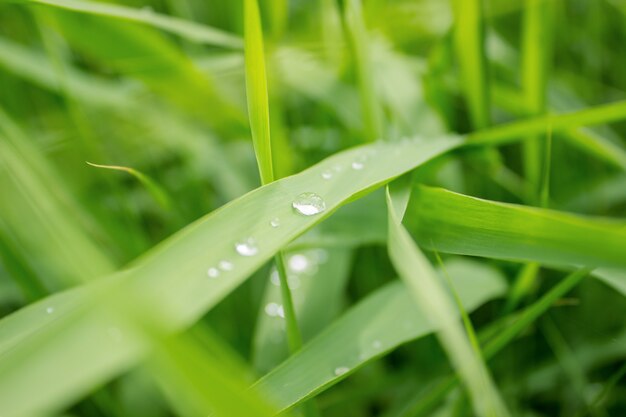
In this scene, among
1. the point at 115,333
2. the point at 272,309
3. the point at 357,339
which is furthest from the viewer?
the point at 272,309

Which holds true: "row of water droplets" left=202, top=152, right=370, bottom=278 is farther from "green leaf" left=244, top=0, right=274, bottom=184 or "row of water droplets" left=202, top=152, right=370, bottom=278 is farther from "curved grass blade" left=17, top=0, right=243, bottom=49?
"curved grass blade" left=17, top=0, right=243, bottom=49

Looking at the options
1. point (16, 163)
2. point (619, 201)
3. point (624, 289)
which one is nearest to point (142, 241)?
point (16, 163)

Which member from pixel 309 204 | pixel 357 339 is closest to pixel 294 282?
pixel 357 339

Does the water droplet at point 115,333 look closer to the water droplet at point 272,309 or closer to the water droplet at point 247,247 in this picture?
the water droplet at point 247,247

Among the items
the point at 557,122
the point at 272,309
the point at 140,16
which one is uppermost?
the point at 140,16

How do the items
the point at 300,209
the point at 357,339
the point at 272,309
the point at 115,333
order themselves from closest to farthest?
the point at 115,333
the point at 300,209
the point at 357,339
the point at 272,309

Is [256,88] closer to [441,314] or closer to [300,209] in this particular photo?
[300,209]

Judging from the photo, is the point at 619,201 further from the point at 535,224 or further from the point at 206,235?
the point at 206,235
